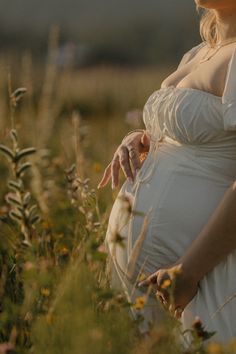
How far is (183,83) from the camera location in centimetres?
360

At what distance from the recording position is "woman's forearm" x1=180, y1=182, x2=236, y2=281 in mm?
3246

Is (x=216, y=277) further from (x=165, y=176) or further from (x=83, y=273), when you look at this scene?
(x=83, y=273)

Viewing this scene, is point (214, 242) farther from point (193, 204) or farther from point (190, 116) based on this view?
point (190, 116)

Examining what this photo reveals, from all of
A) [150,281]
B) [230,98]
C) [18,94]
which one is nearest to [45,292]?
[150,281]

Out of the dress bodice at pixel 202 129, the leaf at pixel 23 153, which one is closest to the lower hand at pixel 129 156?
the dress bodice at pixel 202 129

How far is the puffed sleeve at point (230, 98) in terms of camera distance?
10.6 ft

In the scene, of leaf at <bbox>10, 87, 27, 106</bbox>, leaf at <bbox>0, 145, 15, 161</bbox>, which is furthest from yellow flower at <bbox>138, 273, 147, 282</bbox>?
leaf at <bbox>10, 87, 27, 106</bbox>

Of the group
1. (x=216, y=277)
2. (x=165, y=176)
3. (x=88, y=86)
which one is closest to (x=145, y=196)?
(x=165, y=176)

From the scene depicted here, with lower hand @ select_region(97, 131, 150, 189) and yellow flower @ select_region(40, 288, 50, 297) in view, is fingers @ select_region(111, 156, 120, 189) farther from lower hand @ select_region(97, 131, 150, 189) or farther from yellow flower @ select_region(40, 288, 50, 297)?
yellow flower @ select_region(40, 288, 50, 297)

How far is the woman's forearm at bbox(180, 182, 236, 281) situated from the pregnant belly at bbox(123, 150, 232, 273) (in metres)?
0.10

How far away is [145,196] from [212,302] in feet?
1.53

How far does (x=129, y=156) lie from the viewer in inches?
150

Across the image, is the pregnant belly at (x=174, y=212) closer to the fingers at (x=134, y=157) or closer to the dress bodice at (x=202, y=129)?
the dress bodice at (x=202, y=129)

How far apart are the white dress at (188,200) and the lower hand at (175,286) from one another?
43mm
